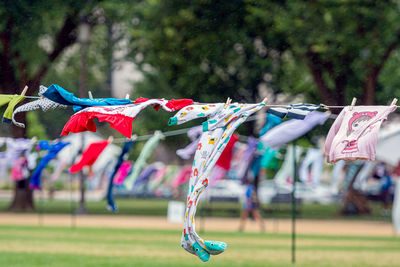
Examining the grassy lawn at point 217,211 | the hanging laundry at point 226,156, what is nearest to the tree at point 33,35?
the hanging laundry at point 226,156

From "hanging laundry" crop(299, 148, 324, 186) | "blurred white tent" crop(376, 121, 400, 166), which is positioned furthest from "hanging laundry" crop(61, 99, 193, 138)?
"blurred white tent" crop(376, 121, 400, 166)

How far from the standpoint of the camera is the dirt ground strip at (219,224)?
24.4 m

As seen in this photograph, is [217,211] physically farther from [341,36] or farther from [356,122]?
[356,122]

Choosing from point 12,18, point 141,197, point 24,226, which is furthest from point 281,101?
point 141,197

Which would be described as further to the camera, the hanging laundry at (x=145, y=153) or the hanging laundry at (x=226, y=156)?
the hanging laundry at (x=145, y=153)

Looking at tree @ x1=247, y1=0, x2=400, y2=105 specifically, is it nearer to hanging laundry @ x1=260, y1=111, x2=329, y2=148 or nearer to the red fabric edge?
hanging laundry @ x1=260, y1=111, x2=329, y2=148

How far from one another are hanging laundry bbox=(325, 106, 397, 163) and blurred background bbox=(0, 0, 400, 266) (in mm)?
5738

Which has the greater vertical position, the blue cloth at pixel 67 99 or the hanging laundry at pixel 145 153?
the blue cloth at pixel 67 99

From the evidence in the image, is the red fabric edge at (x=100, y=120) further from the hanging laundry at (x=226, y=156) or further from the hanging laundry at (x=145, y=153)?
the hanging laundry at (x=145, y=153)

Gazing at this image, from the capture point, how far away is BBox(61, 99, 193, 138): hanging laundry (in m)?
8.89

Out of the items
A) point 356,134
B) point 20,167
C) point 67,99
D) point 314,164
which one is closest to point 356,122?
point 356,134

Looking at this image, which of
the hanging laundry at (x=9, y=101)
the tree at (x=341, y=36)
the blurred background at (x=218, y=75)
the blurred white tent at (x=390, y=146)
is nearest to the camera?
the hanging laundry at (x=9, y=101)

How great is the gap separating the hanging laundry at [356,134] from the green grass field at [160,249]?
5674mm

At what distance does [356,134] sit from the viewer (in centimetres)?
894
